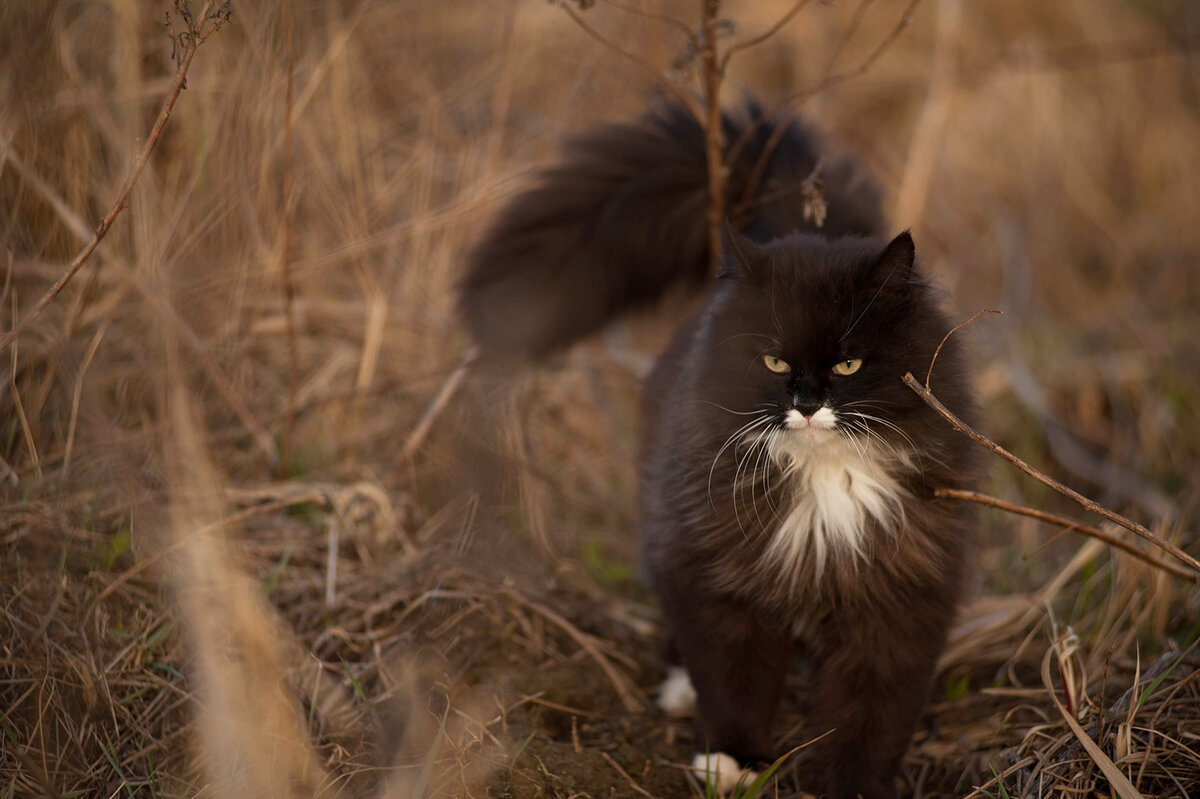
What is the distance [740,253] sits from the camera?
208 centimetres

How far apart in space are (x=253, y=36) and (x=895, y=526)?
2712 mm

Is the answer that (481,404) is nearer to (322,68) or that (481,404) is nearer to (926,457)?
(322,68)

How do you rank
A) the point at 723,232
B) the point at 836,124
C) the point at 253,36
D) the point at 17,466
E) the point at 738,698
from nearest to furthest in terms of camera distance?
1. the point at 723,232
2. the point at 738,698
3. the point at 17,466
4. the point at 253,36
5. the point at 836,124

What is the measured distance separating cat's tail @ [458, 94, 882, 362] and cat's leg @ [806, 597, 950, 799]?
1.31 m

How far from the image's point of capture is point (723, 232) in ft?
6.97

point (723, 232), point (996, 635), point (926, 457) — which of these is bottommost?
point (996, 635)

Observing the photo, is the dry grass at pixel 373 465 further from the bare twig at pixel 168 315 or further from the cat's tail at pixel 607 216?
the cat's tail at pixel 607 216

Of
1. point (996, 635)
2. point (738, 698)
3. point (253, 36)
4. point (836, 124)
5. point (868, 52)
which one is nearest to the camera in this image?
point (738, 698)

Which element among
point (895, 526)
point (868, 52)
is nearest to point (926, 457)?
point (895, 526)

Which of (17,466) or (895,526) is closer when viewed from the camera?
(895,526)

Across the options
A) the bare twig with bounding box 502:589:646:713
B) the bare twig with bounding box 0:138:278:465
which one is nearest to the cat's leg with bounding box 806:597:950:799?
the bare twig with bounding box 502:589:646:713

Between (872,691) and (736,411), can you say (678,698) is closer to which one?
(872,691)

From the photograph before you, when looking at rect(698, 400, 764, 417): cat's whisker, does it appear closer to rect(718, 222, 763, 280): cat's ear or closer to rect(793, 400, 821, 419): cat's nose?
rect(793, 400, 821, 419): cat's nose

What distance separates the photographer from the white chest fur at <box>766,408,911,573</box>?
2.10 meters
